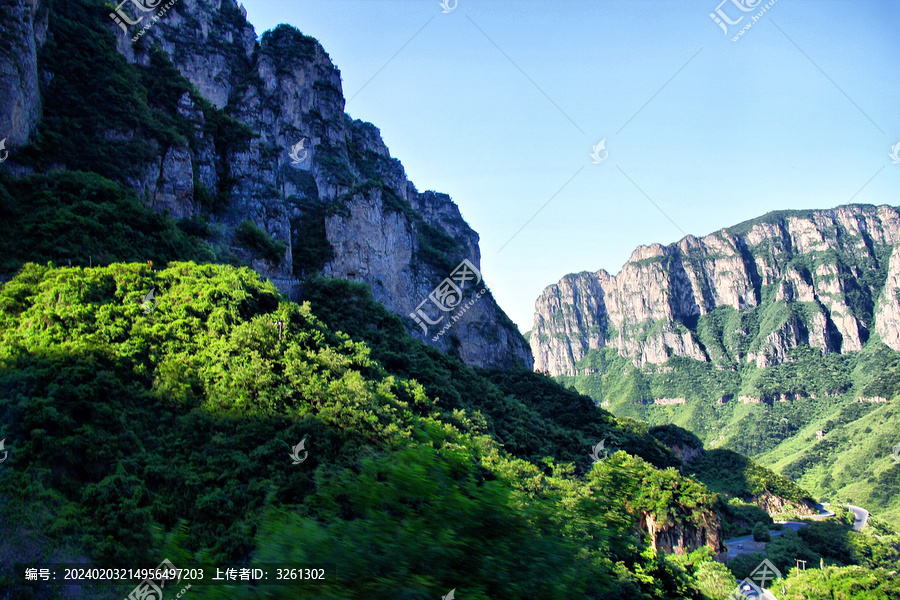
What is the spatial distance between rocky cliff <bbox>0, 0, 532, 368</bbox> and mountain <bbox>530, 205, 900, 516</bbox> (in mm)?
73234

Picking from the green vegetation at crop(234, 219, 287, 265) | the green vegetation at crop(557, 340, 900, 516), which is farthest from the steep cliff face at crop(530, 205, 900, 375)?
the green vegetation at crop(234, 219, 287, 265)

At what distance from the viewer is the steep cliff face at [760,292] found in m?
137

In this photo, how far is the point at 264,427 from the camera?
17672 millimetres

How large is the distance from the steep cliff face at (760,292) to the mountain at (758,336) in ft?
1.10

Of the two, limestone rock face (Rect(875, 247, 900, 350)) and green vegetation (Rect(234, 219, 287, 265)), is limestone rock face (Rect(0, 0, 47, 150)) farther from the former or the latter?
limestone rock face (Rect(875, 247, 900, 350))

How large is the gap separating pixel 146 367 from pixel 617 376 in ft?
515

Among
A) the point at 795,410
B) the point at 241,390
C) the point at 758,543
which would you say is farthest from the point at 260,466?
the point at 795,410

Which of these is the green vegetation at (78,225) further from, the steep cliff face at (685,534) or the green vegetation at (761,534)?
the green vegetation at (761,534)

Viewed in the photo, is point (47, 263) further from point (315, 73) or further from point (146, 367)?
point (315, 73)

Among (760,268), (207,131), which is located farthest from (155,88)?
(760,268)

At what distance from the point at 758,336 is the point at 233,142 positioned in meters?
142

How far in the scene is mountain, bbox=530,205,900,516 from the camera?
112m

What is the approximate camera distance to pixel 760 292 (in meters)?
155

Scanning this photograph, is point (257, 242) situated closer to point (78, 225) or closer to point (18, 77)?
point (78, 225)
